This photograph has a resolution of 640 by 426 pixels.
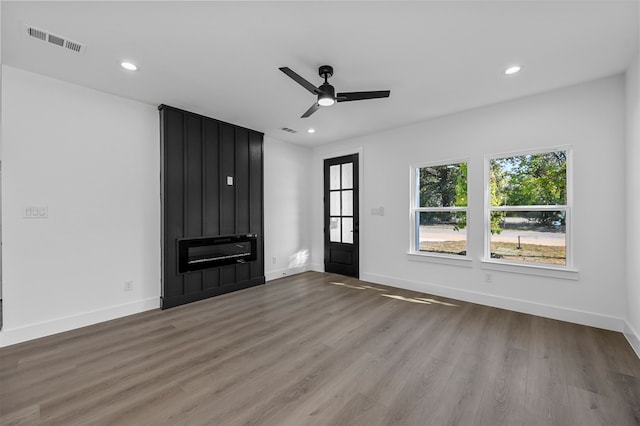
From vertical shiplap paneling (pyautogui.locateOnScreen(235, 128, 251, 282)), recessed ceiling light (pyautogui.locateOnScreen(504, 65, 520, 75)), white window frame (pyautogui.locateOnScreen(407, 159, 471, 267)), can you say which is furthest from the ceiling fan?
vertical shiplap paneling (pyautogui.locateOnScreen(235, 128, 251, 282))

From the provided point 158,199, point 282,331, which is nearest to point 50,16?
point 158,199

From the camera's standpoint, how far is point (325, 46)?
7.74 ft

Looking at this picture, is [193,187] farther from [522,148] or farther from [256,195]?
[522,148]

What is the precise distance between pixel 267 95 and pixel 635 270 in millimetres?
4248

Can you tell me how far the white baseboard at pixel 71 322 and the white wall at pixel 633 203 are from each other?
17.4 feet

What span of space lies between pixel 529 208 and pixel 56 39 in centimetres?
524

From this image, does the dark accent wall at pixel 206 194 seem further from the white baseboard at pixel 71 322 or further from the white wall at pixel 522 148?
the white wall at pixel 522 148

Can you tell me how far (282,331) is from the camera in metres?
2.94

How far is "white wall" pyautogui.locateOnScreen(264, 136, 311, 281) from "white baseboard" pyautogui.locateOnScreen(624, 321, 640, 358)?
183 inches

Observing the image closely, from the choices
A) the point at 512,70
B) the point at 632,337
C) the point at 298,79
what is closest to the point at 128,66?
the point at 298,79

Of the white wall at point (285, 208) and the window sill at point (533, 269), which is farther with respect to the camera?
the white wall at point (285, 208)

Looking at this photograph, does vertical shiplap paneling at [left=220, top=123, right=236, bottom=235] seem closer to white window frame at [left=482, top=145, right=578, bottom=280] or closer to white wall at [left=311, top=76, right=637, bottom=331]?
white wall at [left=311, top=76, right=637, bottom=331]

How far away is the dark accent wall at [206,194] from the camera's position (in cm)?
369

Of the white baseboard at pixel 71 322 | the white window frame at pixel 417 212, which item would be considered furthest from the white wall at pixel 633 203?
the white baseboard at pixel 71 322
